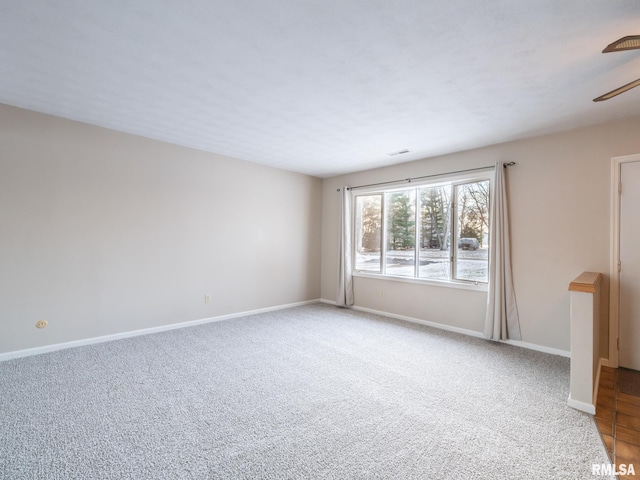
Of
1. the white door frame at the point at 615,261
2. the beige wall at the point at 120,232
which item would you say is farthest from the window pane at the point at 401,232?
the white door frame at the point at 615,261

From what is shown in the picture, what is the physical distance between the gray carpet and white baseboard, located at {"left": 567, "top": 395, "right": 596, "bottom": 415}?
65mm

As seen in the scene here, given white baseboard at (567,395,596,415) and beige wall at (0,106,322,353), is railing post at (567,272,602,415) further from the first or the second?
beige wall at (0,106,322,353)

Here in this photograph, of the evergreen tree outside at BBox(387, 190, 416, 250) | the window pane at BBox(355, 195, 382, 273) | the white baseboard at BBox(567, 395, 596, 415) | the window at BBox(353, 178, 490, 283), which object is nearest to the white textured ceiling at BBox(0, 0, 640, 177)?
the window at BBox(353, 178, 490, 283)

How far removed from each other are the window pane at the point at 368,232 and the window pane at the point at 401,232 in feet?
0.63

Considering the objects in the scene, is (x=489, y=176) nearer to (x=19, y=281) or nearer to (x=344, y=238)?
(x=344, y=238)

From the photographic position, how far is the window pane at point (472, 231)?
4.16 meters

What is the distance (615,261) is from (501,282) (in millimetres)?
1080

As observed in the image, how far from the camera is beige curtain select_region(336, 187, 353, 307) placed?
18.7ft

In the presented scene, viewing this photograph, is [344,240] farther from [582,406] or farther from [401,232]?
[582,406]

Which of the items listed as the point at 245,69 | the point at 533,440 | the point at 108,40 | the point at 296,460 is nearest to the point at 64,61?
the point at 108,40

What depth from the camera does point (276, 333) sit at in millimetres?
4113

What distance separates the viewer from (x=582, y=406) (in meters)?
2.29

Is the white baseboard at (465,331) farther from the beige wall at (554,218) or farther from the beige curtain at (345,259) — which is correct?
the beige curtain at (345,259)

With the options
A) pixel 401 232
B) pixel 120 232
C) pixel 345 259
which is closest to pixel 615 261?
pixel 401 232
